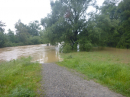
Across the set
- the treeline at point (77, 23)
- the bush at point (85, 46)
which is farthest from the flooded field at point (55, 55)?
the treeline at point (77, 23)

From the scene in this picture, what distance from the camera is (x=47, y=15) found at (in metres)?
22.9

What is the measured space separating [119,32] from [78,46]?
13966mm

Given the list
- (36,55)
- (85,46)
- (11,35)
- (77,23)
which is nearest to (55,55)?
(36,55)

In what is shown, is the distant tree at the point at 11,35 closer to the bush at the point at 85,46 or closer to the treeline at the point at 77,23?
the treeline at the point at 77,23

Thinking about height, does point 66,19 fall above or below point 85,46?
above

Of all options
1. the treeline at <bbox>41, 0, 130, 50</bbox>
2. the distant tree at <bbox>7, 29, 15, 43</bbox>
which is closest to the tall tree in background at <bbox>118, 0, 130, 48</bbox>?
the treeline at <bbox>41, 0, 130, 50</bbox>

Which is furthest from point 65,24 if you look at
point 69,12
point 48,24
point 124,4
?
point 124,4

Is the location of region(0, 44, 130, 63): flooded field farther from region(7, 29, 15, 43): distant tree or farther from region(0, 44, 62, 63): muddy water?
region(7, 29, 15, 43): distant tree

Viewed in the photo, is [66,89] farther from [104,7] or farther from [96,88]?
[104,7]

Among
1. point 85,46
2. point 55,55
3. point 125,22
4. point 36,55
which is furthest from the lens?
point 125,22

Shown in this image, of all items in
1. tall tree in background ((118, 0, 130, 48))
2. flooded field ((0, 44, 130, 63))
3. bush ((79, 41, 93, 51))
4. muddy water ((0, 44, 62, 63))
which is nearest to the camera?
flooded field ((0, 44, 130, 63))

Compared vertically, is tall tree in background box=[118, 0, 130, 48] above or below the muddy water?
above

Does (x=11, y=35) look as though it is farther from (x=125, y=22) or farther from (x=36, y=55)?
(x=125, y=22)

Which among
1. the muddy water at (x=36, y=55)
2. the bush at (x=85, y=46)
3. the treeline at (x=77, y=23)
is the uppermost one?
the treeline at (x=77, y=23)
